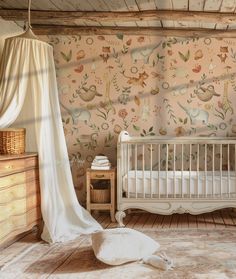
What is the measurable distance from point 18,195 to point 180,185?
5.54ft

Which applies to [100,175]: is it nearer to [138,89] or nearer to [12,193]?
[138,89]

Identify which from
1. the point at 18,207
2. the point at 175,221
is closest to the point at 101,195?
the point at 175,221

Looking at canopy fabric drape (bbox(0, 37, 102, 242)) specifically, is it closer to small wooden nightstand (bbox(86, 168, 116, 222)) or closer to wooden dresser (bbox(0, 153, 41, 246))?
wooden dresser (bbox(0, 153, 41, 246))

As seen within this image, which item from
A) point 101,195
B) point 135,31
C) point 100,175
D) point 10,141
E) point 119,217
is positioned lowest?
point 119,217

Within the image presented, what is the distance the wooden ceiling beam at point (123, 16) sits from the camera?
423cm

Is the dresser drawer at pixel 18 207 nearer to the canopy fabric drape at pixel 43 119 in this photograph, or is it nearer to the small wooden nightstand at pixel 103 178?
the canopy fabric drape at pixel 43 119

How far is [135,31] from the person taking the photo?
197 inches

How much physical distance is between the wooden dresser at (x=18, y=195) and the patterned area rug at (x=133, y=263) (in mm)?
215

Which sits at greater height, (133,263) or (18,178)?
(18,178)

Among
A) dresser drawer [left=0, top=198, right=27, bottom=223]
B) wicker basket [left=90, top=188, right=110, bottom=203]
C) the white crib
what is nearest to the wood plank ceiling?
the white crib

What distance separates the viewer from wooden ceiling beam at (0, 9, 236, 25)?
13.9ft

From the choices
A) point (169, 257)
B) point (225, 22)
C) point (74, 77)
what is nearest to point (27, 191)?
point (169, 257)

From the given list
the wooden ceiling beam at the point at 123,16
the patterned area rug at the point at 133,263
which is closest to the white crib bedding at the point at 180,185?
the patterned area rug at the point at 133,263

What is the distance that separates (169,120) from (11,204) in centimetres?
244
